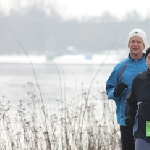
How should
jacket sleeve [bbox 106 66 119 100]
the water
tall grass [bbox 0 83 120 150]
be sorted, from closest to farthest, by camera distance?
jacket sleeve [bbox 106 66 119 100]
tall grass [bbox 0 83 120 150]
the water

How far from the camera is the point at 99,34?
612 feet

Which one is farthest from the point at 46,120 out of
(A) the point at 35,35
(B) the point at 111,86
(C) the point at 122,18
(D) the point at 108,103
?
(C) the point at 122,18

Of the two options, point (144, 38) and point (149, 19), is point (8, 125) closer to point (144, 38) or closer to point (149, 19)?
point (144, 38)

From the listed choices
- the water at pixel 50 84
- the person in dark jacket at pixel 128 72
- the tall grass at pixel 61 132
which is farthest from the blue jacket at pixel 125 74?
the tall grass at pixel 61 132

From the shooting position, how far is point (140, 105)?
13.1 ft

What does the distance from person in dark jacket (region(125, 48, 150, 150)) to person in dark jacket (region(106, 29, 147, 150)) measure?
1.39 ft

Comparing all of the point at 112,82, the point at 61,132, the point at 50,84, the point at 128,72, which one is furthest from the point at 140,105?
the point at 50,84

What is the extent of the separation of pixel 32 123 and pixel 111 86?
2.01 m

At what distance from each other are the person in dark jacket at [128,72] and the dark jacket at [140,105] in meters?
0.41

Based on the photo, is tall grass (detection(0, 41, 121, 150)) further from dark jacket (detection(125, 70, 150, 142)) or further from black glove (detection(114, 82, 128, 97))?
dark jacket (detection(125, 70, 150, 142))

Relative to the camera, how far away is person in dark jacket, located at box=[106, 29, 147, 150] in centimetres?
457

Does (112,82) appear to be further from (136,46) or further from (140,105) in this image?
(140,105)

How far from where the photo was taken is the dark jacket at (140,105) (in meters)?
3.96

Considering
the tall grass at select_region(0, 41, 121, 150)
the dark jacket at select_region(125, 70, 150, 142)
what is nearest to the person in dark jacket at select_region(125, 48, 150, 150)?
the dark jacket at select_region(125, 70, 150, 142)
